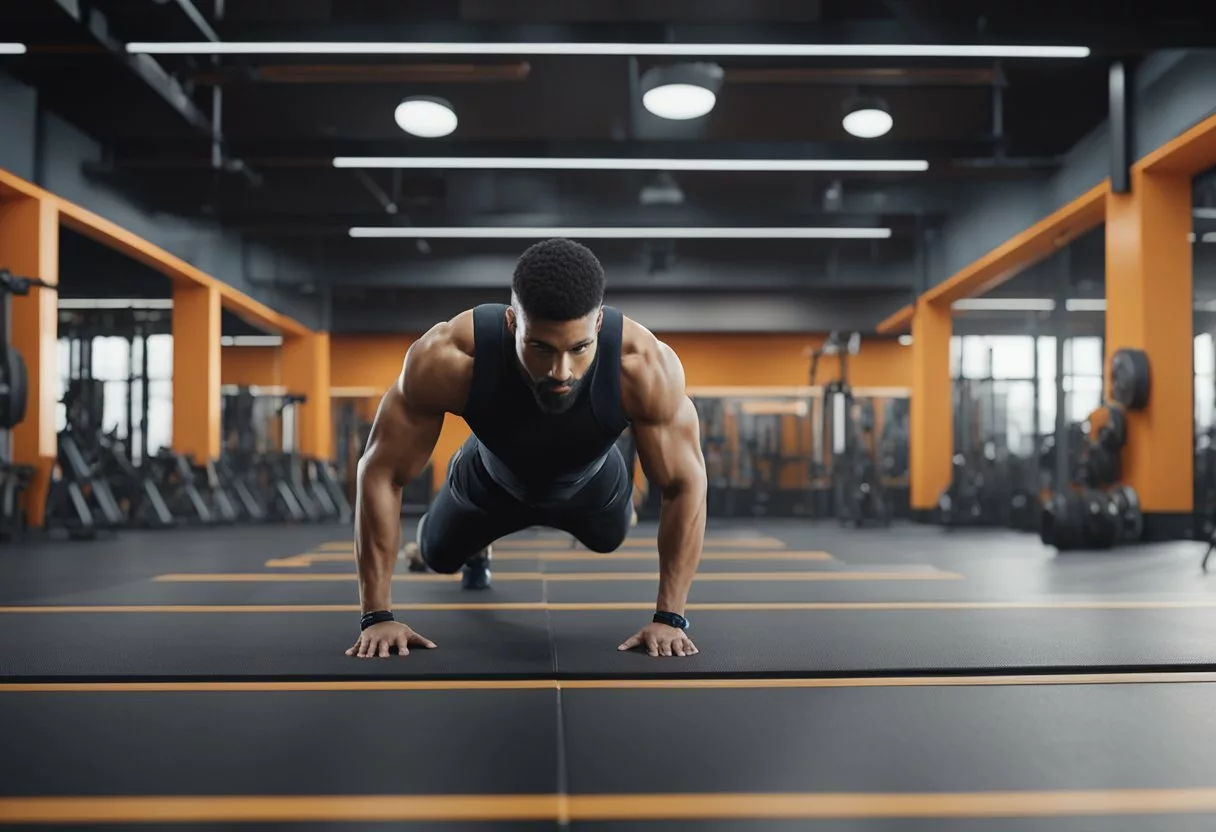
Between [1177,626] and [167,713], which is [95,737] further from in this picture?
[1177,626]

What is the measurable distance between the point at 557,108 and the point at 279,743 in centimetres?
540

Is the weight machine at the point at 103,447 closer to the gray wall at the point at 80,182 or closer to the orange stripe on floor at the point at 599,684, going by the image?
the gray wall at the point at 80,182

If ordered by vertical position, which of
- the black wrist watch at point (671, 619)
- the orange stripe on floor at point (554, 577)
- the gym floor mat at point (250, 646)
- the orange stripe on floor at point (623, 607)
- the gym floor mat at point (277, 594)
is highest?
the black wrist watch at point (671, 619)

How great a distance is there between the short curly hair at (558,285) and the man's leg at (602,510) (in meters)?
0.76

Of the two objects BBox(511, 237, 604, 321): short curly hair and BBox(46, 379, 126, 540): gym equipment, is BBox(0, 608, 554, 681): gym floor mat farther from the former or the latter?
BBox(46, 379, 126, 540): gym equipment

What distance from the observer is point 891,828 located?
1.23 meters

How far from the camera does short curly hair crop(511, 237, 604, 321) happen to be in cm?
186

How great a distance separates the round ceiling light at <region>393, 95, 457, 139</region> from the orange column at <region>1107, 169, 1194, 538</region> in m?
4.26

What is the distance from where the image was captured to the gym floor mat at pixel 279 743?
1.38 meters

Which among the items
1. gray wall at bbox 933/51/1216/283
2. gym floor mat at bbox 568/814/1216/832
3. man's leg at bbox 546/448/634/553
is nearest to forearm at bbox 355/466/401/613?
man's leg at bbox 546/448/634/553

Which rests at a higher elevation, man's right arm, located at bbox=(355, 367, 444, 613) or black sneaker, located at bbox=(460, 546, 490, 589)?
man's right arm, located at bbox=(355, 367, 444, 613)

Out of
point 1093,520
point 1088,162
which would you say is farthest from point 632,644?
point 1088,162

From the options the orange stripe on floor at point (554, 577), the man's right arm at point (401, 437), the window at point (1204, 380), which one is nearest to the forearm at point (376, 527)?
the man's right arm at point (401, 437)

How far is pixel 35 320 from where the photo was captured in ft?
21.0
